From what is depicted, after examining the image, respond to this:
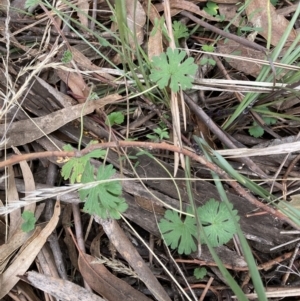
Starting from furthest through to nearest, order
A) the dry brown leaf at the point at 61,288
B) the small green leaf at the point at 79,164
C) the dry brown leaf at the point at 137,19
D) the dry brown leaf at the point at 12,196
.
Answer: the dry brown leaf at the point at 137,19 < the dry brown leaf at the point at 12,196 < the dry brown leaf at the point at 61,288 < the small green leaf at the point at 79,164

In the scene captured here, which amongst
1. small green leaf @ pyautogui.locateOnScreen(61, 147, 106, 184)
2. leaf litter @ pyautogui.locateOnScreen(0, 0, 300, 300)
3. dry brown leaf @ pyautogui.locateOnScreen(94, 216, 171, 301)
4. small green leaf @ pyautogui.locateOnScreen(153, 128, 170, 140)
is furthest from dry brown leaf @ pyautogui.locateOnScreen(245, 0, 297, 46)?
dry brown leaf @ pyautogui.locateOnScreen(94, 216, 171, 301)

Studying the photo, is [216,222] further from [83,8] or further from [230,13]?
[83,8]

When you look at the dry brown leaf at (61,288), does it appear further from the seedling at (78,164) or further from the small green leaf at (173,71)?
the small green leaf at (173,71)

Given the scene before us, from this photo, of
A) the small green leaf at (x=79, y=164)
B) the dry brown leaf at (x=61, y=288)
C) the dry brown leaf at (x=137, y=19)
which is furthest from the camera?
the dry brown leaf at (x=137, y=19)

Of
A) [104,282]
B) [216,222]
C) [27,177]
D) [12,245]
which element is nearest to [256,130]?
[216,222]

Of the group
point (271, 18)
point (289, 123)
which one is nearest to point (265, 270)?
point (289, 123)

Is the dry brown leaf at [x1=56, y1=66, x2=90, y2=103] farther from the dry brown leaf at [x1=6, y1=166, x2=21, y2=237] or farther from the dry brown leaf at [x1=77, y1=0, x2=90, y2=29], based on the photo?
the dry brown leaf at [x1=6, y1=166, x2=21, y2=237]

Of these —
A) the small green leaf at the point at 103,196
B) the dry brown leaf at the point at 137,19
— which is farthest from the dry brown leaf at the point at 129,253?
the dry brown leaf at the point at 137,19
